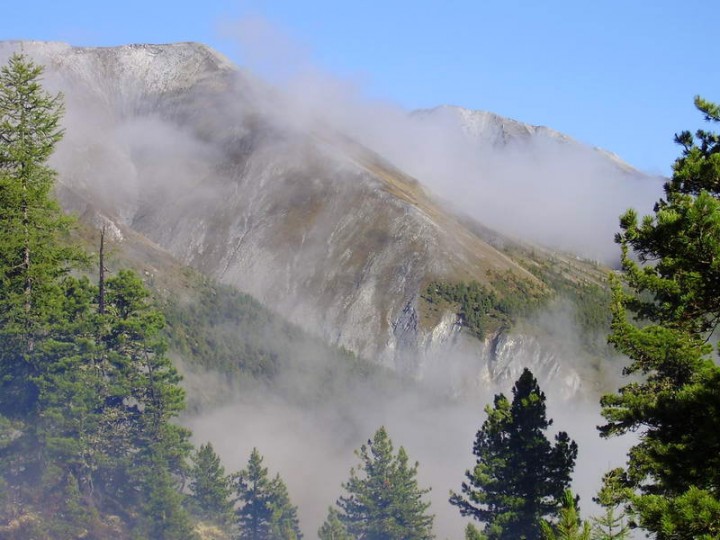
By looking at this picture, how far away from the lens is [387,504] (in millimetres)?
80688

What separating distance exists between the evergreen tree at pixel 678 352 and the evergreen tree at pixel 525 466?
14345 millimetres

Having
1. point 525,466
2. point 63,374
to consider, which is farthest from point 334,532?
point 525,466

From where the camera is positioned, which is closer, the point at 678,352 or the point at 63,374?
the point at 678,352

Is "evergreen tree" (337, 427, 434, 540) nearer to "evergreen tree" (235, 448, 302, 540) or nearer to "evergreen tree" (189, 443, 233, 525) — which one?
"evergreen tree" (235, 448, 302, 540)

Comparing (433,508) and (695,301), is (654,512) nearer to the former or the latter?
(695,301)

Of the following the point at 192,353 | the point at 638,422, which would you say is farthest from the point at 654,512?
the point at 192,353

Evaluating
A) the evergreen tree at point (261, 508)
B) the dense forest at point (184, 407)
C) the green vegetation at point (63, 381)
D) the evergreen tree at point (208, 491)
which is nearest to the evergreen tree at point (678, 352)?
the dense forest at point (184, 407)

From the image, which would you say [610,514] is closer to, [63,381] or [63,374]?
[63,381]

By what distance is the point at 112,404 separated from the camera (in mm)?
72812

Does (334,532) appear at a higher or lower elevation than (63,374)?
lower

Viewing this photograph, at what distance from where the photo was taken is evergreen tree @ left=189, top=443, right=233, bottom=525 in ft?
258

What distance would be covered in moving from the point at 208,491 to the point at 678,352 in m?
60.5

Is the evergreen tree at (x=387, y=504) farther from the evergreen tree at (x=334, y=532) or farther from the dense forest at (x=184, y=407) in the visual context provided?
the evergreen tree at (x=334, y=532)

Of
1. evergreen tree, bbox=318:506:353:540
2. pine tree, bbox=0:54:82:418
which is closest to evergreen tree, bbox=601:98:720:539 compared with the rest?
pine tree, bbox=0:54:82:418
